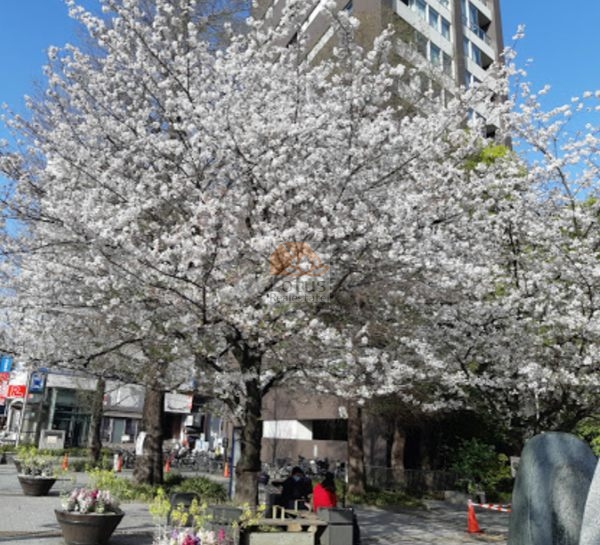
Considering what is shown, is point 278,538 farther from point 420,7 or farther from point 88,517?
point 420,7

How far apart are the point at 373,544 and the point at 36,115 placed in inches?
477

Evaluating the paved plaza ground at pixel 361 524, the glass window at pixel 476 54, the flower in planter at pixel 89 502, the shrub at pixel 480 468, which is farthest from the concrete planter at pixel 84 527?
the glass window at pixel 476 54

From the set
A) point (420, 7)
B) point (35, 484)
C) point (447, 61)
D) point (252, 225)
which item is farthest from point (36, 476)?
point (420, 7)

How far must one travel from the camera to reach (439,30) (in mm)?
39125

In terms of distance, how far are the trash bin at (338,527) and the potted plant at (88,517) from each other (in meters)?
3.63

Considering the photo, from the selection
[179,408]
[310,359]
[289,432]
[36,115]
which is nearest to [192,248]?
[310,359]

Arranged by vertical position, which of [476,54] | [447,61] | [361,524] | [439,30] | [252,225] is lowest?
[361,524]

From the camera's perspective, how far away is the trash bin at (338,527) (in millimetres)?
10258

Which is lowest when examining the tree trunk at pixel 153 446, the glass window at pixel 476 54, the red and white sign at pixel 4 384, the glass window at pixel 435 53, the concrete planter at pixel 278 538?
the concrete planter at pixel 278 538

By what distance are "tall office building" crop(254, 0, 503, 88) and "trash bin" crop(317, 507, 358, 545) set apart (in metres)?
16.6

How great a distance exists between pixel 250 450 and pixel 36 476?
813 cm

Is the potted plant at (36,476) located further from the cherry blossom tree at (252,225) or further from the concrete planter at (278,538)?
the concrete planter at (278,538)

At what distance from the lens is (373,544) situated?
1203 cm

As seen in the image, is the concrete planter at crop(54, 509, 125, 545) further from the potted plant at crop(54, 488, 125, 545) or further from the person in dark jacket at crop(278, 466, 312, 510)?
the person in dark jacket at crop(278, 466, 312, 510)
